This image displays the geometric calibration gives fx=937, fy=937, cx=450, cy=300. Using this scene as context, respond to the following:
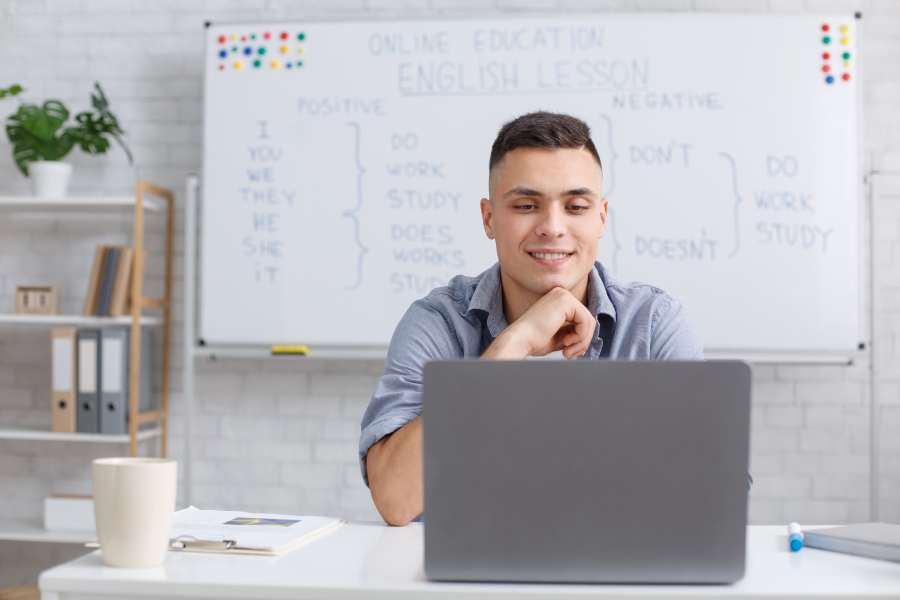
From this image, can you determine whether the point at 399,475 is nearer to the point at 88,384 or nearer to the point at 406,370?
the point at 406,370

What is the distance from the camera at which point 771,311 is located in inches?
106

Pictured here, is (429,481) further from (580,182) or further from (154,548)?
(580,182)

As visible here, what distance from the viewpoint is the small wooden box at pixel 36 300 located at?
2.95 meters

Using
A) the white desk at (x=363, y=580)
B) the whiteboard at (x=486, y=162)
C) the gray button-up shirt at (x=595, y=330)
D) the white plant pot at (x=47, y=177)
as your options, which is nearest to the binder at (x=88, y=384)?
the whiteboard at (x=486, y=162)

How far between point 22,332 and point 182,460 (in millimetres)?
700

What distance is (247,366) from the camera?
304 centimetres

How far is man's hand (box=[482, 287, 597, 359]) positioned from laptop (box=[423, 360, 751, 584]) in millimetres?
461

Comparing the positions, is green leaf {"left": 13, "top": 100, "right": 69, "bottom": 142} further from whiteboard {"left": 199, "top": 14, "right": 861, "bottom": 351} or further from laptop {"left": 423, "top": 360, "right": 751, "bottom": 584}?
laptop {"left": 423, "top": 360, "right": 751, "bottom": 584}

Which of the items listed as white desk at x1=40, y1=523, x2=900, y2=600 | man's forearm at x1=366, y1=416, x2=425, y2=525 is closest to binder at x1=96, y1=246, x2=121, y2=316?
man's forearm at x1=366, y1=416, x2=425, y2=525

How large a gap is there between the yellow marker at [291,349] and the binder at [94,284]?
0.59 meters

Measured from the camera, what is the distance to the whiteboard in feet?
8.84

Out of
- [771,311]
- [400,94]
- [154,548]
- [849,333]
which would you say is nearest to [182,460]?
[400,94]

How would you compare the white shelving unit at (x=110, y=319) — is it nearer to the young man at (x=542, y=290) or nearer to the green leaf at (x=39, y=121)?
the green leaf at (x=39, y=121)

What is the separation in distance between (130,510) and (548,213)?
859mm
